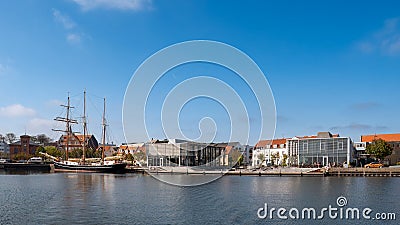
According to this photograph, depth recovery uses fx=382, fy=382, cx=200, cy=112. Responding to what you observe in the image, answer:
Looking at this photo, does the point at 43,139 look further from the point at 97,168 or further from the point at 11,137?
the point at 97,168

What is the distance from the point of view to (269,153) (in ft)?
384

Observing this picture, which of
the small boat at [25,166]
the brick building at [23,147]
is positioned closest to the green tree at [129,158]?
the small boat at [25,166]

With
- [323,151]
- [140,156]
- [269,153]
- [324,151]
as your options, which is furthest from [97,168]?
[324,151]

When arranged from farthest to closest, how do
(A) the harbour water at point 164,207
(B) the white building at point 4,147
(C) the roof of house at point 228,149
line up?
1. (B) the white building at point 4,147
2. (C) the roof of house at point 228,149
3. (A) the harbour water at point 164,207

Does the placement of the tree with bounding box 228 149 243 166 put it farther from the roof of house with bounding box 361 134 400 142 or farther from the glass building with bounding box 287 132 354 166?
the roof of house with bounding box 361 134 400 142

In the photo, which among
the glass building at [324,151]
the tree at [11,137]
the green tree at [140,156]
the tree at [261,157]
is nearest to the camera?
the glass building at [324,151]

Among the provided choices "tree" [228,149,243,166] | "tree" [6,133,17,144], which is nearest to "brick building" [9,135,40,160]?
"tree" [6,133,17,144]

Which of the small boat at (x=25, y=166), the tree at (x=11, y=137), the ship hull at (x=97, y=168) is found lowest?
the small boat at (x=25, y=166)

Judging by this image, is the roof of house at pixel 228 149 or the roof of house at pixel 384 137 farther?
the roof of house at pixel 384 137

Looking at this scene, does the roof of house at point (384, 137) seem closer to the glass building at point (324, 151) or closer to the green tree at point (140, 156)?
the glass building at point (324, 151)

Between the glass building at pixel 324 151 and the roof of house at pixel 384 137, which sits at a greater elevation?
the roof of house at pixel 384 137

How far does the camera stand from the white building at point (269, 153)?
11269 centimetres

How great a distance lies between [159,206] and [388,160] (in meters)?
98.8

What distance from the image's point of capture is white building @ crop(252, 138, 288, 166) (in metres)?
113
